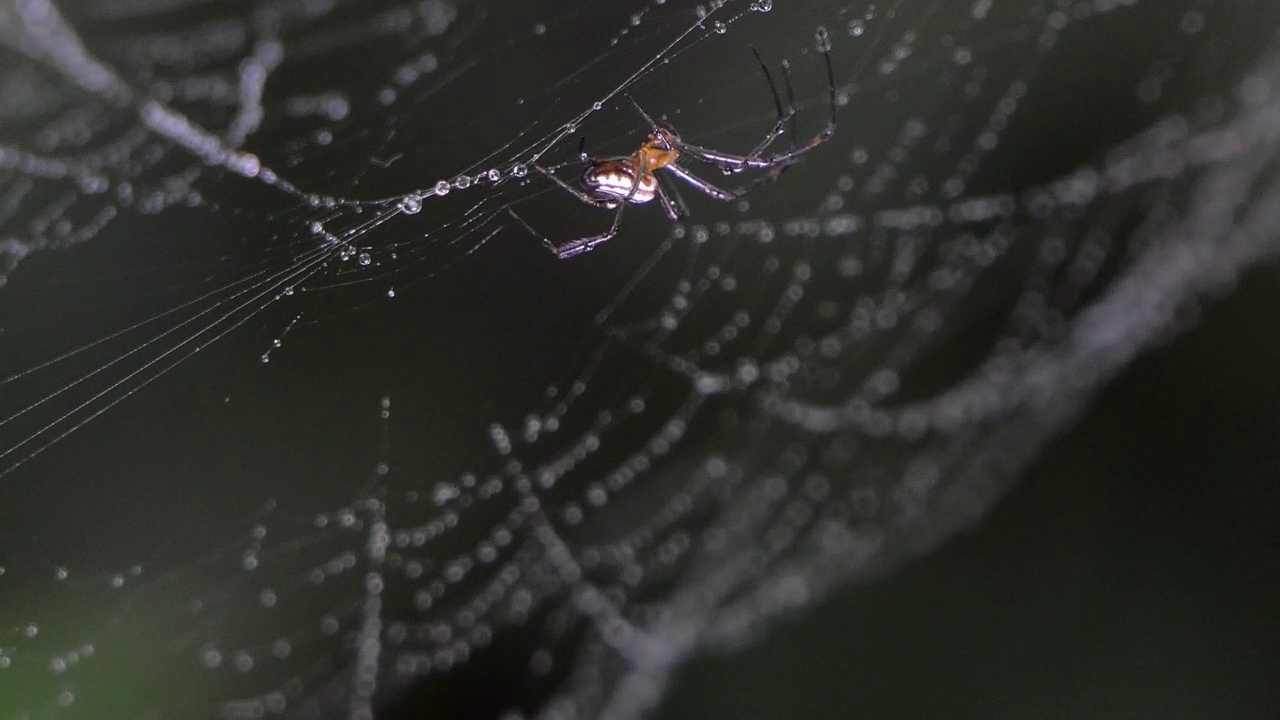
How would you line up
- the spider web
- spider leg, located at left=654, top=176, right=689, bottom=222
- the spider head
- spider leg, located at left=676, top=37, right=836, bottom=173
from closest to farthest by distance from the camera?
1. the spider web
2. the spider head
3. spider leg, located at left=676, top=37, right=836, bottom=173
4. spider leg, located at left=654, top=176, right=689, bottom=222

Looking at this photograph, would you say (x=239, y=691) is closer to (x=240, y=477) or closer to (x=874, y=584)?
(x=240, y=477)

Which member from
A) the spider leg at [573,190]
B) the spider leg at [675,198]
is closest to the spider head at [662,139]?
the spider leg at [573,190]

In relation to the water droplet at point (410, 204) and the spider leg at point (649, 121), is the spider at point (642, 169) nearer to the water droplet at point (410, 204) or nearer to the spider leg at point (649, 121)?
the spider leg at point (649, 121)

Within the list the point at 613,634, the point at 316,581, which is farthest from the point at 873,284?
the point at 316,581

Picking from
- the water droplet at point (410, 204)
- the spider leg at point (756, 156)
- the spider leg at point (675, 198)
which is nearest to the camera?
the water droplet at point (410, 204)

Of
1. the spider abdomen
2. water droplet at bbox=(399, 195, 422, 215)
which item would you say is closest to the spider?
the spider abdomen

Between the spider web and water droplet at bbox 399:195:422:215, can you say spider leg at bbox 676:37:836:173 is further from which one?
water droplet at bbox 399:195:422:215
